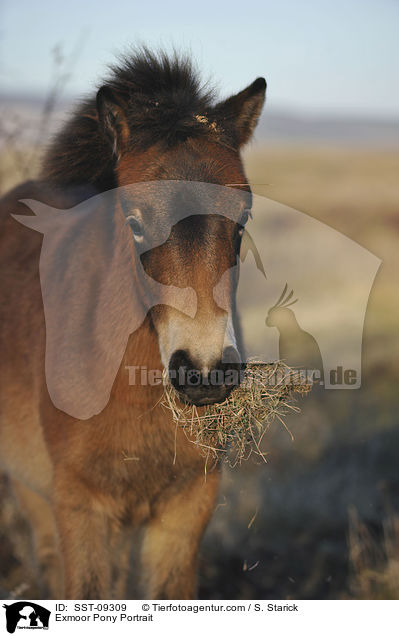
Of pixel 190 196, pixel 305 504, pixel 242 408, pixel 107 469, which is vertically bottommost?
pixel 305 504

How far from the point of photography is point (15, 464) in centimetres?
345

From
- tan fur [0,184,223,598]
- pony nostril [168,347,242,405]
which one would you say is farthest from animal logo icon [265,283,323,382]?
pony nostril [168,347,242,405]

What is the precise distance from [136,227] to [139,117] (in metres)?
0.54

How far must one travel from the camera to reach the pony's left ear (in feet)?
8.89

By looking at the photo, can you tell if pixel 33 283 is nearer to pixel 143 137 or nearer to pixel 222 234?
pixel 143 137

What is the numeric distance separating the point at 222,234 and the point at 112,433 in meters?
1.07

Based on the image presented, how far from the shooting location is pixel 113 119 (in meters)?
2.59

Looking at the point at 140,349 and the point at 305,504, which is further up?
the point at 140,349

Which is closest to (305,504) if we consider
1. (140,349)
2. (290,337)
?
(290,337)

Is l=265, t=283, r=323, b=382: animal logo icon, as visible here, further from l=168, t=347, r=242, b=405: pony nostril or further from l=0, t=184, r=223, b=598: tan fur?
l=168, t=347, r=242, b=405: pony nostril

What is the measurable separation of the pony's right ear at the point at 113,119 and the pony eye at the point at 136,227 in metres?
0.42
